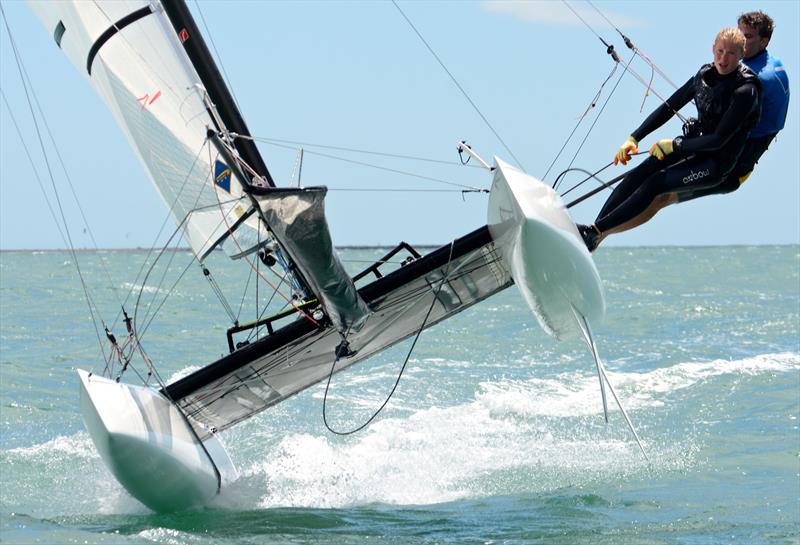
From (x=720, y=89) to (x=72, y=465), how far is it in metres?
4.33

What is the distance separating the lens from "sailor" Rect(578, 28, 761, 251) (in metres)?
4.79

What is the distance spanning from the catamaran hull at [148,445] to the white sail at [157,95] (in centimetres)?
90

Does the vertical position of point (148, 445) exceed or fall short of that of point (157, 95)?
it falls short

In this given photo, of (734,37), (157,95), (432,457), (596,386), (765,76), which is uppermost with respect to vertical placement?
(157,95)

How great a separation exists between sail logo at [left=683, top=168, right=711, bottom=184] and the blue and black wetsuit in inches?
6.5

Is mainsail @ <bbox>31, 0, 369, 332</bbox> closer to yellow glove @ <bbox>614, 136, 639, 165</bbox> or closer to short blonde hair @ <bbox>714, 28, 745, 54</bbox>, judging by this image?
yellow glove @ <bbox>614, 136, 639, 165</bbox>

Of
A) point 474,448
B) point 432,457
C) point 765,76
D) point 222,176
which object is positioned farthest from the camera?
point 474,448

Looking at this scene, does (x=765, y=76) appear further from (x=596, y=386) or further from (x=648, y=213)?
(x=596, y=386)

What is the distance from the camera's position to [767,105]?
4891 mm

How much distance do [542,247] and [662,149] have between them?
0.90m

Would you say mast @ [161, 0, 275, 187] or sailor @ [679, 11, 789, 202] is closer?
sailor @ [679, 11, 789, 202]

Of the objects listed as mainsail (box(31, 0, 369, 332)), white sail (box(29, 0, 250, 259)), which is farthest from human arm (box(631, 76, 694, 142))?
white sail (box(29, 0, 250, 259))

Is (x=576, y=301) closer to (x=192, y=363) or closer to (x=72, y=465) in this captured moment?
(x=72, y=465)

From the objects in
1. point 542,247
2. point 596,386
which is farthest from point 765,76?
point 596,386
